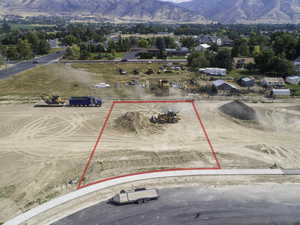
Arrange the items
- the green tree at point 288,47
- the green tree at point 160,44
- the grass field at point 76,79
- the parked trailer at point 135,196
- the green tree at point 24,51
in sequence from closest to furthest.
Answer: the parked trailer at point 135,196
the grass field at point 76,79
the green tree at point 288,47
the green tree at point 24,51
the green tree at point 160,44

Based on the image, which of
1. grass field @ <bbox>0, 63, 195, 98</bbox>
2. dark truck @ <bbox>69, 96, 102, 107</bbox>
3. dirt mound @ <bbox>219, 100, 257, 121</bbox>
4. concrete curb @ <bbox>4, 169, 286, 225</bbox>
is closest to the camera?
concrete curb @ <bbox>4, 169, 286, 225</bbox>

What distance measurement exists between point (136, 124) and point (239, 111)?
1588 centimetres

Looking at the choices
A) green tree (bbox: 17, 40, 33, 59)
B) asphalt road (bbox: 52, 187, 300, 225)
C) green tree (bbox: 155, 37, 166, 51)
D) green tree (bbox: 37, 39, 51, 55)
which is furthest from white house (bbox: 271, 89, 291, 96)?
green tree (bbox: 37, 39, 51, 55)

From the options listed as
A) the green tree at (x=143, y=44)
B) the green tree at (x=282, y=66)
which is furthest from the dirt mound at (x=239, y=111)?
the green tree at (x=143, y=44)

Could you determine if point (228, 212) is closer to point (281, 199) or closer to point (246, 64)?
point (281, 199)

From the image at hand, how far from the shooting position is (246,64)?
68.1m

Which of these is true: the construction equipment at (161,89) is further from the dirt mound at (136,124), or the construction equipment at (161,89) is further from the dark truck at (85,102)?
the dirt mound at (136,124)

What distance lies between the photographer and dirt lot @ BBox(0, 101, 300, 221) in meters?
21.0

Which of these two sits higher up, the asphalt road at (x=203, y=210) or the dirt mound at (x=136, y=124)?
the dirt mound at (x=136, y=124)

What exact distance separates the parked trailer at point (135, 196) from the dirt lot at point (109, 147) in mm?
3878

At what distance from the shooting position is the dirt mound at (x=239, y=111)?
108 ft

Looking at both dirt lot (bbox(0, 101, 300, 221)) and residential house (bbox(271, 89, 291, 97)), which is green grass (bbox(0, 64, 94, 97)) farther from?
residential house (bbox(271, 89, 291, 97))

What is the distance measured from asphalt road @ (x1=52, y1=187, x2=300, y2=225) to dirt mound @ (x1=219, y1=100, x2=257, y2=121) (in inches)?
585

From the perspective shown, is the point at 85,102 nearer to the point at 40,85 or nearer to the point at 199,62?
the point at 40,85
